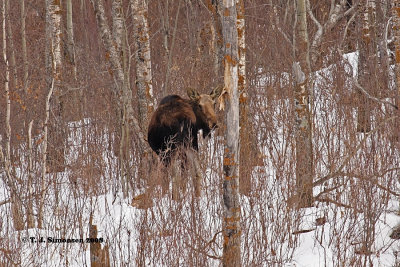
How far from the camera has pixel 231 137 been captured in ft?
13.3

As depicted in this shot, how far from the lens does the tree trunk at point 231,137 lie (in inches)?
155

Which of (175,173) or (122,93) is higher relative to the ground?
(122,93)

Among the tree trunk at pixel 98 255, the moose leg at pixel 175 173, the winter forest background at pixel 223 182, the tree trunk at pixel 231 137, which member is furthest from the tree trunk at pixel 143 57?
the tree trunk at pixel 231 137

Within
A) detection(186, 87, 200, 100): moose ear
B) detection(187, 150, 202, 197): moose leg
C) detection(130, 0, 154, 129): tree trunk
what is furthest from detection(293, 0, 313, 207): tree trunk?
detection(130, 0, 154, 129): tree trunk

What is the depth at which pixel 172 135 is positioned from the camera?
6648 mm

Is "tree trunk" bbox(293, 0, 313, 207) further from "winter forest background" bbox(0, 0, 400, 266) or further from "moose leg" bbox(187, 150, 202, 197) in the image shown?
"moose leg" bbox(187, 150, 202, 197)

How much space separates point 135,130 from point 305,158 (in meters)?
2.82

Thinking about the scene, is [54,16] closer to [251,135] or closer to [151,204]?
[251,135]

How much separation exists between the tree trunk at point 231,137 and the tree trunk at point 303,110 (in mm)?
1953

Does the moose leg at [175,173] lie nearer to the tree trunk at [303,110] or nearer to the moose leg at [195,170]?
the moose leg at [195,170]

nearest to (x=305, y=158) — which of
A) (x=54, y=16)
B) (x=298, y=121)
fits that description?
(x=298, y=121)

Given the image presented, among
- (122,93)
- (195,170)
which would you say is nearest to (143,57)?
(122,93)

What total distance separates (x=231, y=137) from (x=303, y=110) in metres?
2.45

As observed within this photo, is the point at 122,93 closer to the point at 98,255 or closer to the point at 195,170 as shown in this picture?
the point at 195,170
